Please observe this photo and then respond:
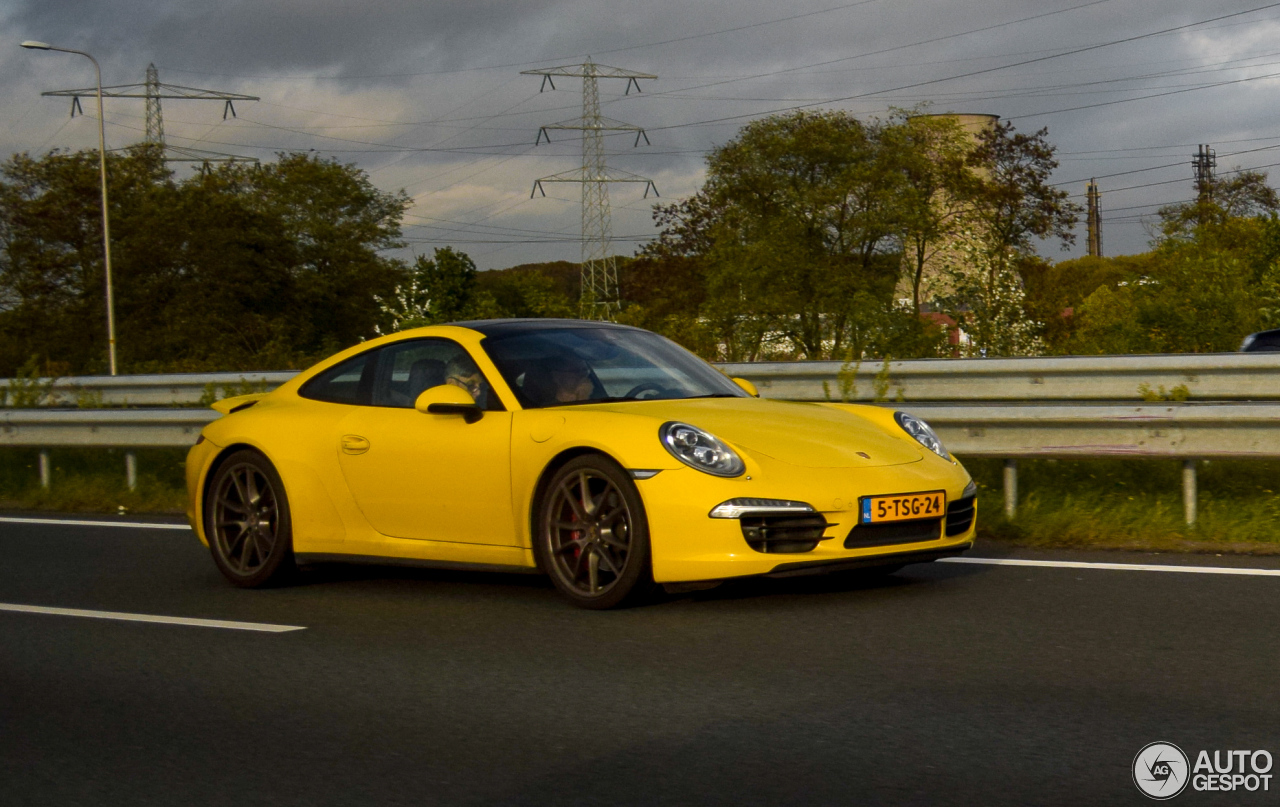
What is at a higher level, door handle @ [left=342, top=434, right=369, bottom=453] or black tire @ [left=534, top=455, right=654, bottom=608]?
door handle @ [left=342, top=434, right=369, bottom=453]

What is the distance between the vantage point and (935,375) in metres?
12.1

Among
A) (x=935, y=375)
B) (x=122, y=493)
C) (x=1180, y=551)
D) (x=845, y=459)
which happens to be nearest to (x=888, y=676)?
(x=845, y=459)

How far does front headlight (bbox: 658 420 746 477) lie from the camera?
20.3ft

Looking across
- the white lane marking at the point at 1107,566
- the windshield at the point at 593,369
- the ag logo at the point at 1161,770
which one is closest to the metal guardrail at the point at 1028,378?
the white lane marking at the point at 1107,566

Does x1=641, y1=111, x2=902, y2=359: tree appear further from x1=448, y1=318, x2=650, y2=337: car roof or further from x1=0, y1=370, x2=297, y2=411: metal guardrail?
x1=448, y1=318, x2=650, y2=337: car roof

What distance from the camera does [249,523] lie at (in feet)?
24.9

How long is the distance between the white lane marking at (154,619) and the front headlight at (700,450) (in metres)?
1.68

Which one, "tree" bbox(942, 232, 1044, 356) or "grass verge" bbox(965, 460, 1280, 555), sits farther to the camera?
"tree" bbox(942, 232, 1044, 356)

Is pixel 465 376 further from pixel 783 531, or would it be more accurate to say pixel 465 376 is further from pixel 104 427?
pixel 104 427

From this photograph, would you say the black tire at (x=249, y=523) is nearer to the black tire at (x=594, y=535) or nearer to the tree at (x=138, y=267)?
the black tire at (x=594, y=535)

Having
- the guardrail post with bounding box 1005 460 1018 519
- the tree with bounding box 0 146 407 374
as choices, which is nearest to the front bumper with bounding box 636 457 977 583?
the guardrail post with bounding box 1005 460 1018 519

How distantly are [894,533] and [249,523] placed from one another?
3183mm

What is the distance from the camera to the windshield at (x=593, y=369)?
6.95m

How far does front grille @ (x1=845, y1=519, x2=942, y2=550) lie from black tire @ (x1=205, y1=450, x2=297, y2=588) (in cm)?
277
